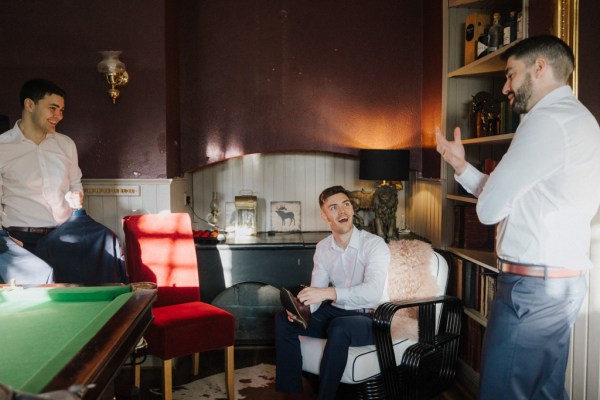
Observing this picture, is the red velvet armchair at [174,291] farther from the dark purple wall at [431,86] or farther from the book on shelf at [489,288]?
the dark purple wall at [431,86]

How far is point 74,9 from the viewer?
389 cm

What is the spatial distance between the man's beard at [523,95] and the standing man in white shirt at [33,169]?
99.5 inches

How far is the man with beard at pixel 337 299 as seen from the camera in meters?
2.69

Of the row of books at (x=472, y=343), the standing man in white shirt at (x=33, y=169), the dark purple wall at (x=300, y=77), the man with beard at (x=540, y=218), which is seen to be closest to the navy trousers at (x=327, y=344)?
the man with beard at (x=540, y=218)

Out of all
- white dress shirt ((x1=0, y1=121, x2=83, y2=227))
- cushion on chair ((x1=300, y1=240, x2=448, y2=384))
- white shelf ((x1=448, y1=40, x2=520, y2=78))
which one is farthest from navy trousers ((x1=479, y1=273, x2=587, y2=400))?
white dress shirt ((x1=0, y1=121, x2=83, y2=227))

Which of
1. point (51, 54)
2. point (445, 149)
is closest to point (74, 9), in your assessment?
Result: point (51, 54)

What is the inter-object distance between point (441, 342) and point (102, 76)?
9.29 ft

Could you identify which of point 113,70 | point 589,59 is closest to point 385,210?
point 589,59

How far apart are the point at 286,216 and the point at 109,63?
190cm

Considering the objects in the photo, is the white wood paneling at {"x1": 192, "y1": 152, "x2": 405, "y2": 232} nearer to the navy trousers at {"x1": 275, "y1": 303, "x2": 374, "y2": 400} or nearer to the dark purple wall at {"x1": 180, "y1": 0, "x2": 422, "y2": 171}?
the dark purple wall at {"x1": 180, "y1": 0, "x2": 422, "y2": 171}

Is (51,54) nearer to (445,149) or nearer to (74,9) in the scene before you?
(74,9)

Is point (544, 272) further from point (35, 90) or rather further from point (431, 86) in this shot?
point (35, 90)

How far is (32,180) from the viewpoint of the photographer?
3.44m

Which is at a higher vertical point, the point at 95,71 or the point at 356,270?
the point at 95,71
